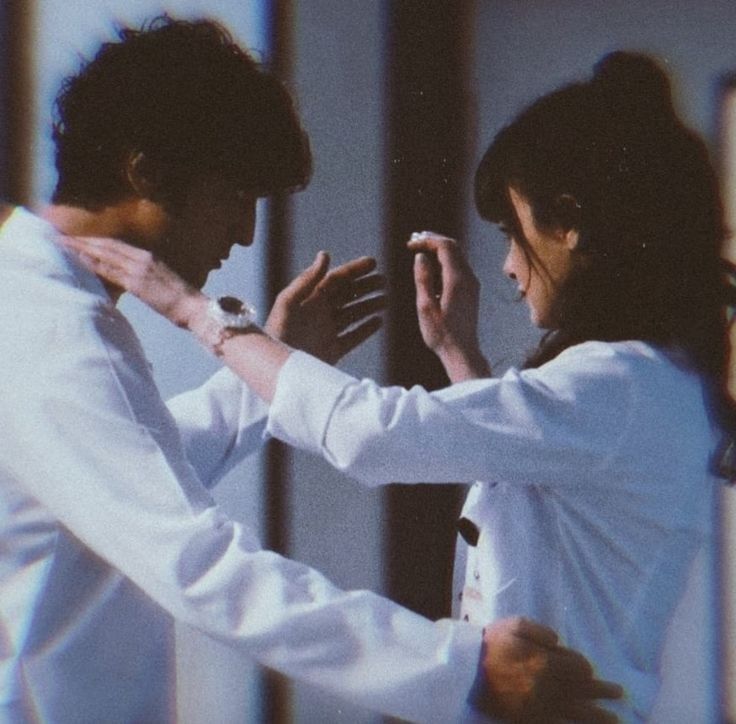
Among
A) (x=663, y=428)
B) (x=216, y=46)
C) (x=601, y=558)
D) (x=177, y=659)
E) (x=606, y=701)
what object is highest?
(x=216, y=46)

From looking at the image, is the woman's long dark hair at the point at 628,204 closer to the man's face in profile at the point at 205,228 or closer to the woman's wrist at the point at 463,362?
the woman's wrist at the point at 463,362

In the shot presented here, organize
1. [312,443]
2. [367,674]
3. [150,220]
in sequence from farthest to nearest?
[150,220], [312,443], [367,674]

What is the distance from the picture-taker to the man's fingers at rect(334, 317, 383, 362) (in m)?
1.09

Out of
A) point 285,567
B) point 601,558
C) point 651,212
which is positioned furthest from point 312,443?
point 651,212

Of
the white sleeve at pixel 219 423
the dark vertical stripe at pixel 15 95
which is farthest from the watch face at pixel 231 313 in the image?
the dark vertical stripe at pixel 15 95

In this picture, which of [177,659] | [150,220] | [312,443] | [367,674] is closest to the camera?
[367,674]

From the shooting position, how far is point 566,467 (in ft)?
2.63

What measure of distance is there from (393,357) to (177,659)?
0.41 meters

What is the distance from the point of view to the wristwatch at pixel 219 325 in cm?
84

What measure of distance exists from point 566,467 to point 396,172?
1.54 feet

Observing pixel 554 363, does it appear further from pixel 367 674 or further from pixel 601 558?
pixel 367 674

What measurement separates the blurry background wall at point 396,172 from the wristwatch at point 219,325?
0.80 ft

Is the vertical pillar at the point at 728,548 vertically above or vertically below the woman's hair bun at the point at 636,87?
below

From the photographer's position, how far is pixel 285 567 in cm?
71
